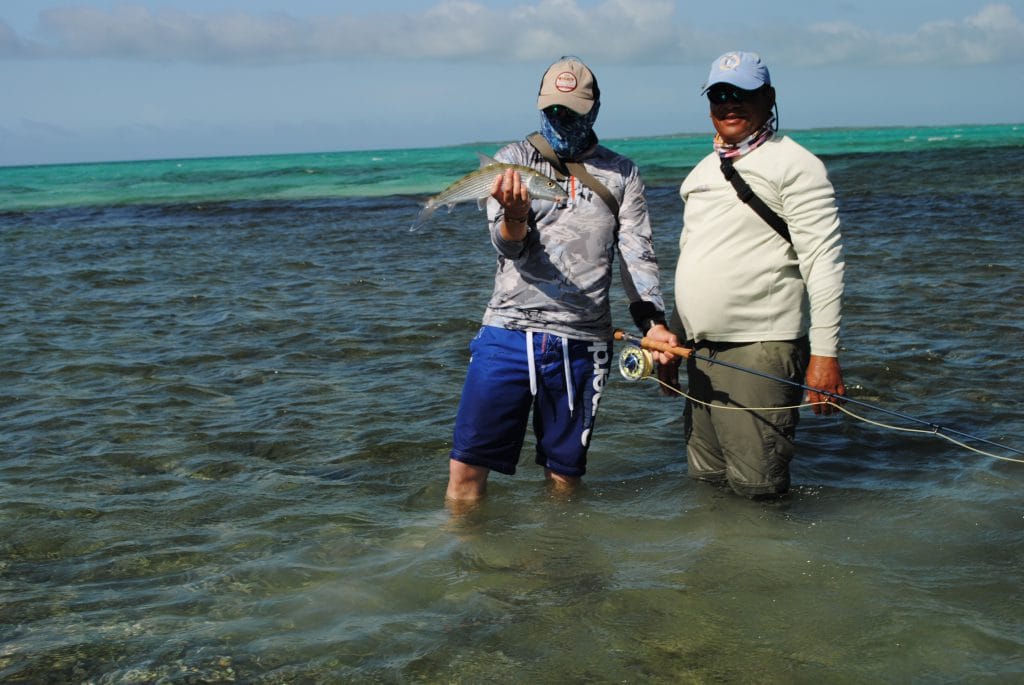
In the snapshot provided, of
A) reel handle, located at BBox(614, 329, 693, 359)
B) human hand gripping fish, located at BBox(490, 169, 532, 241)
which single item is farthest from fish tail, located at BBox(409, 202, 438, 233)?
reel handle, located at BBox(614, 329, 693, 359)

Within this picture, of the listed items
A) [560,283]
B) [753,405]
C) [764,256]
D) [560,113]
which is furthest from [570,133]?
[753,405]

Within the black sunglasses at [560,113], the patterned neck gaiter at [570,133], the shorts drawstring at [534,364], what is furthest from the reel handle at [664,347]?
the black sunglasses at [560,113]

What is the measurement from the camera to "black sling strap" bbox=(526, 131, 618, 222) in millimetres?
4859

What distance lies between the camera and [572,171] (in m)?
4.87

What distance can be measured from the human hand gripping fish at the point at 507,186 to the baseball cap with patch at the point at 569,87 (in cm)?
37

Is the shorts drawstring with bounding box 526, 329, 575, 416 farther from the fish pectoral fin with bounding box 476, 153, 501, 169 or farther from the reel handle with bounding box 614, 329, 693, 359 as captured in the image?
the fish pectoral fin with bounding box 476, 153, 501, 169

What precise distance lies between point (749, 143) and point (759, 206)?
1.08 ft

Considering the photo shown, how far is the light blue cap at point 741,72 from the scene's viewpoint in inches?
179

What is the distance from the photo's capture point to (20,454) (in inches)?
284

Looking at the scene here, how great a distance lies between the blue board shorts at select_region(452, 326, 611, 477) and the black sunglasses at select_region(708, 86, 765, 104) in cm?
134

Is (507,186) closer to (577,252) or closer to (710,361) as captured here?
(577,252)

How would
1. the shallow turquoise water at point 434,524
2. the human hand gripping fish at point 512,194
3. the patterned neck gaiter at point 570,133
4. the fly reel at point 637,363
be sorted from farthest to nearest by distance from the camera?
the fly reel at point 637,363, the patterned neck gaiter at point 570,133, the human hand gripping fish at point 512,194, the shallow turquoise water at point 434,524

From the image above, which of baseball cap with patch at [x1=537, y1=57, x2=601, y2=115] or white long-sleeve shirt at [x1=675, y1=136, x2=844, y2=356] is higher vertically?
baseball cap with patch at [x1=537, y1=57, x2=601, y2=115]

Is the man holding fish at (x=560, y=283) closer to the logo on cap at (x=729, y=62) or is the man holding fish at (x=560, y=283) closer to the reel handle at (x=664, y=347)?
the reel handle at (x=664, y=347)
